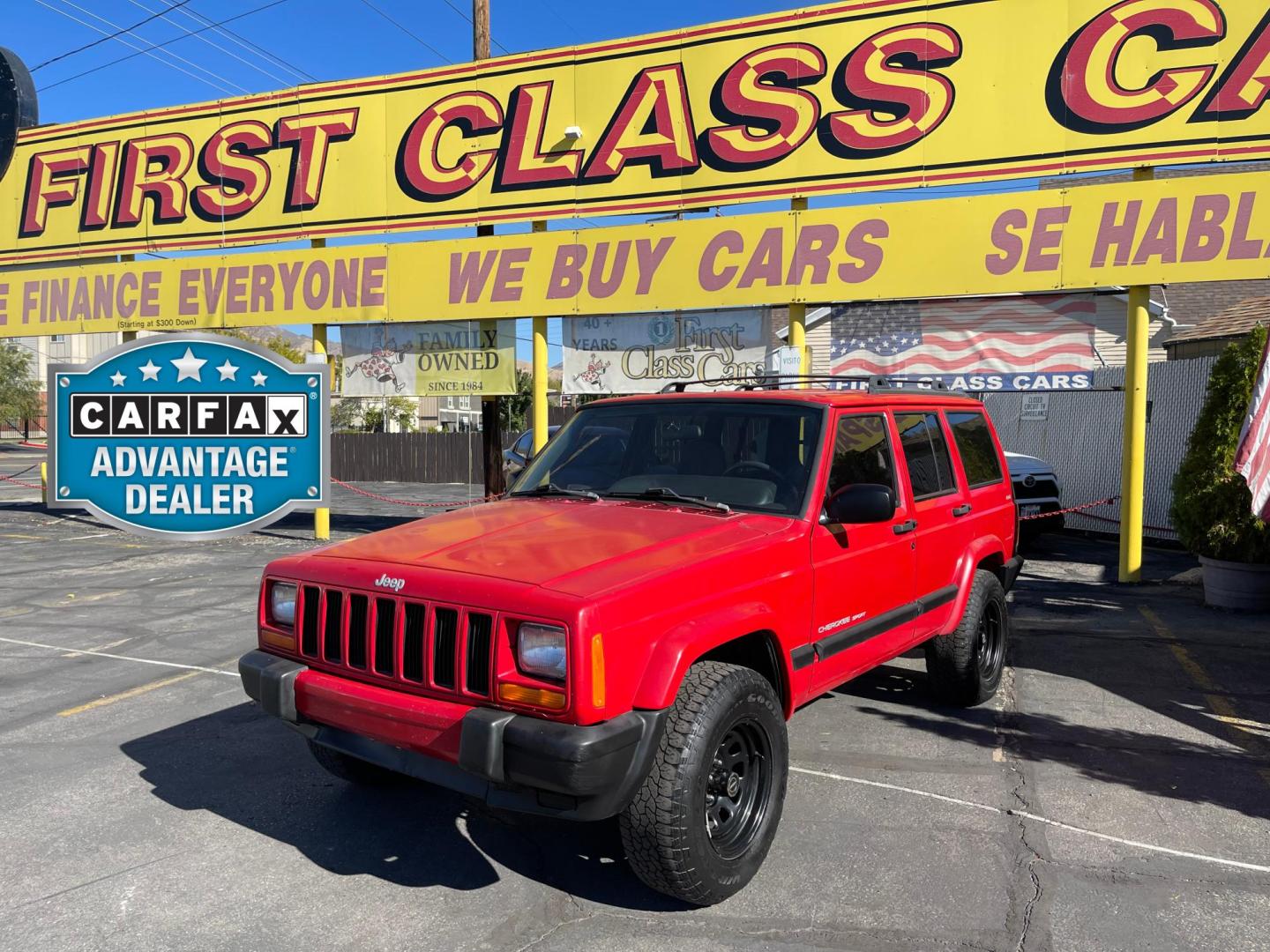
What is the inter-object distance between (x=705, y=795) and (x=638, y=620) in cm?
67

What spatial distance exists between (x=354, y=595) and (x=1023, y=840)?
2931mm

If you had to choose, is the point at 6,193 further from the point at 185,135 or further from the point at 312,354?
the point at 312,354

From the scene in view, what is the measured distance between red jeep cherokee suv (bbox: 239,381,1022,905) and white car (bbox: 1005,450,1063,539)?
8478 mm

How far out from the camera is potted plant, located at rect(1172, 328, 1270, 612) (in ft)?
28.9

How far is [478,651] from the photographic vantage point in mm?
3271

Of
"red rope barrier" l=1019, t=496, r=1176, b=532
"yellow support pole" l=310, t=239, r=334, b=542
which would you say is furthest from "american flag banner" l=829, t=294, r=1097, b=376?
"yellow support pole" l=310, t=239, r=334, b=542

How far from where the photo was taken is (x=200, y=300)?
15.2 metres

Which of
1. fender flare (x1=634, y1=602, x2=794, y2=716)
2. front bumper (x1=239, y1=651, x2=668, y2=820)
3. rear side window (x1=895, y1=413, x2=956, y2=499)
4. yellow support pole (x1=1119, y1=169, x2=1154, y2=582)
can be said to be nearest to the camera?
front bumper (x1=239, y1=651, x2=668, y2=820)

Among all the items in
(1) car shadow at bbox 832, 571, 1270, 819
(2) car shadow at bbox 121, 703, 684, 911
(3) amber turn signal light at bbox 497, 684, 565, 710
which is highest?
(3) amber turn signal light at bbox 497, 684, 565, 710

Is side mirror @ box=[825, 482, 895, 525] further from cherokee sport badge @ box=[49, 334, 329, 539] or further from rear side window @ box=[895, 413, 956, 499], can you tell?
cherokee sport badge @ box=[49, 334, 329, 539]

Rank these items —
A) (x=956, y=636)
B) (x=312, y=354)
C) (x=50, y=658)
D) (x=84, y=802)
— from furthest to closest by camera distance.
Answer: (x=312, y=354), (x=50, y=658), (x=956, y=636), (x=84, y=802)

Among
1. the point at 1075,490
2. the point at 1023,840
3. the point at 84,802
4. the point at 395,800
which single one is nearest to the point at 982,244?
the point at 1075,490

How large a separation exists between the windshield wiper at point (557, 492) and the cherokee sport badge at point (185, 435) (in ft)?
8.39

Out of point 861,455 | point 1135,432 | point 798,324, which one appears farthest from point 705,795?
point 798,324
